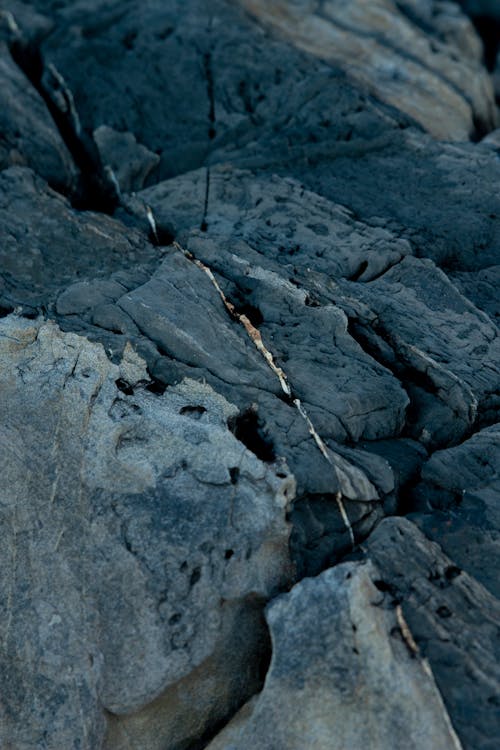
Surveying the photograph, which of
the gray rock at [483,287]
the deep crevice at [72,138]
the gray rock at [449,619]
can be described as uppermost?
the gray rock at [483,287]

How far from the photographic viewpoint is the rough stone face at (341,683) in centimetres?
278

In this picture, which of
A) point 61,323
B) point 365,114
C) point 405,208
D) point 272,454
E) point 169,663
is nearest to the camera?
point 169,663

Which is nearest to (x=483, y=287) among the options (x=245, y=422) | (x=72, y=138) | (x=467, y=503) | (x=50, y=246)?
(x=467, y=503)

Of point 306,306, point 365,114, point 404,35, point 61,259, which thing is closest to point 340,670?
point 306,306

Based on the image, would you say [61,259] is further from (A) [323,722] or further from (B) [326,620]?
(A) [323,722]

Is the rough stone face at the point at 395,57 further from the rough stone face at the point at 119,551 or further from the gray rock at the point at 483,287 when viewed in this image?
the rough stone face at the point at 119,551

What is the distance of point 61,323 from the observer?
3920 millimetres

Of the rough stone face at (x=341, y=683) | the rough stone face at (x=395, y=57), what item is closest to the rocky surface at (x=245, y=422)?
the rough stone face at (x=341, y=683)

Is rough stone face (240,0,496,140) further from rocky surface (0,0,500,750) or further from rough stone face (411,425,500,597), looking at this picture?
rough stone face (411,425,500,597)

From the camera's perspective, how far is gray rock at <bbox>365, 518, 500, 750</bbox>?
2842 millimetres

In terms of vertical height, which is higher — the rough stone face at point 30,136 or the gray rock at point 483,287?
the gray rock at point 483,287

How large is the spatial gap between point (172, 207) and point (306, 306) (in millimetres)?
1428

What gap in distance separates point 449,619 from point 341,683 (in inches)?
20.3

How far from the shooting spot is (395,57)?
6348mm
